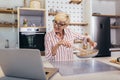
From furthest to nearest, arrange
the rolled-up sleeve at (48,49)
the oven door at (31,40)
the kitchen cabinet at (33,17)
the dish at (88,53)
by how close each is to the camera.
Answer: the kitchen cabinet at (33,17) < the oven door at (31,40) < the rolled-up sleeve at (48,49) < the dish at (88,53)

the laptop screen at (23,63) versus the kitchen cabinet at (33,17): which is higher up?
the kitchen cabinet at (33,17)

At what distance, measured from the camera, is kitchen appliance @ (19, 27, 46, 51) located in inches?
125

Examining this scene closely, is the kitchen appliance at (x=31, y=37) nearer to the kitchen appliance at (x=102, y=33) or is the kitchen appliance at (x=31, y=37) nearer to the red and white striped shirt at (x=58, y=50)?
the kitchen appliance at (x=102, y=33)

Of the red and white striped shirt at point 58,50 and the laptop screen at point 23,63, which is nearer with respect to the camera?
the laptop screen at point 23,63

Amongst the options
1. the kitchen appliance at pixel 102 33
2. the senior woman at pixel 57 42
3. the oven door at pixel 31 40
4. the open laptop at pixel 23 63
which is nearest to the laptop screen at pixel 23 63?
the open laptop at pixel 23 63

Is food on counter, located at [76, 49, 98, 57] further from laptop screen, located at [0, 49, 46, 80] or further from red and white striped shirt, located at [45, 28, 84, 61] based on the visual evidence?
laptop screen, located at [0, 49, 46, 80]

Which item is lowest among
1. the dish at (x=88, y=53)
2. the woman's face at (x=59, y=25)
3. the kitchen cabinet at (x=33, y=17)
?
the dish at (x=88, y=53)

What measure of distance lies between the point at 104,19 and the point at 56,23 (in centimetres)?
210

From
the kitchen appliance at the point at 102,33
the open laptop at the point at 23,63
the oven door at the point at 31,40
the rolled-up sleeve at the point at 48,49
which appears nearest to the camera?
the open laptop at the point at 23,63

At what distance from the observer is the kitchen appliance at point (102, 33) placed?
140 inches

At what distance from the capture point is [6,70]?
1.10 meters

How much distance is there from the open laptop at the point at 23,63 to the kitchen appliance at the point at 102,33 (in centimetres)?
262

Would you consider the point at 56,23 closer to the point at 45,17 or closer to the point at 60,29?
the point at 60,29

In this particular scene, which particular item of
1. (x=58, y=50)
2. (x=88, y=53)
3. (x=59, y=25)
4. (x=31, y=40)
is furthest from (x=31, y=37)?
(x=88, y=53)
